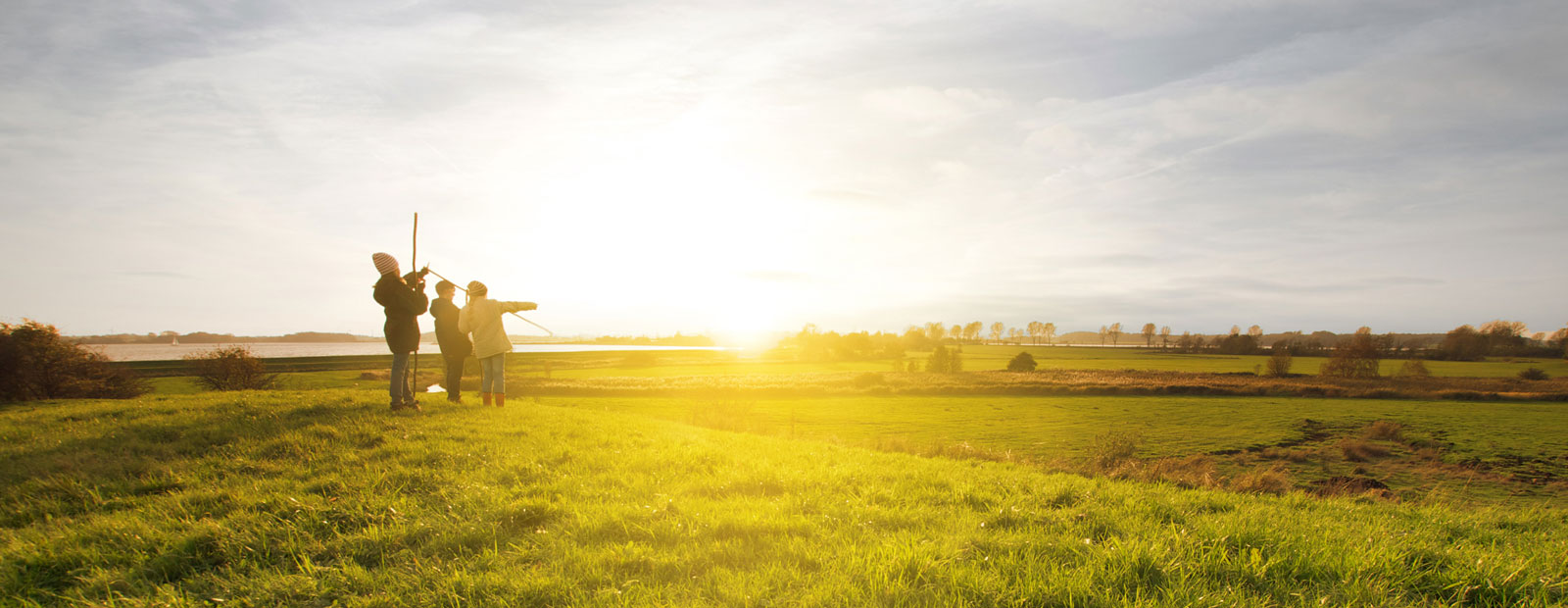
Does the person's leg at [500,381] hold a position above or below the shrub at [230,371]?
above

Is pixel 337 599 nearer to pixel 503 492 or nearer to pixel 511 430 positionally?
pixel 503 492

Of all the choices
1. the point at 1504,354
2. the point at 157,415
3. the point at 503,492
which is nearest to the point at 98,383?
the point at 157,415

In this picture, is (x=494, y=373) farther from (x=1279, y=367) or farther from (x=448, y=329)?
(x=1279, y=367)

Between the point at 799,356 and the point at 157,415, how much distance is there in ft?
527

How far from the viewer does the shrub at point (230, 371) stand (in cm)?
4338

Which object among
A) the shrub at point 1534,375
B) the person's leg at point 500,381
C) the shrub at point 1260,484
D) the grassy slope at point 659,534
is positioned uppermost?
the person's leg at point 500,381

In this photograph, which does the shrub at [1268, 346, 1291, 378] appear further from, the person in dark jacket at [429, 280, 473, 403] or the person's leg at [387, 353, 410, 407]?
the person's leg at [387, 353, 410, 407]

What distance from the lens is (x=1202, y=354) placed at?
504 feet

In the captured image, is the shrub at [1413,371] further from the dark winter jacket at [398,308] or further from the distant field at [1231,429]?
the dark winter jacket at [398,308]

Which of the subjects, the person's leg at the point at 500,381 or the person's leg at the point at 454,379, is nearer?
the person's leg at the point at 454,379

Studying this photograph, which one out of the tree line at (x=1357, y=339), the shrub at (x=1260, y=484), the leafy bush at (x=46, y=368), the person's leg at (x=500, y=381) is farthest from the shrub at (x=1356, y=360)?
the leafy bush at (x=46, y=368)

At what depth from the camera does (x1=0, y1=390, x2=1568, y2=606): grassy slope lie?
12.1 ft

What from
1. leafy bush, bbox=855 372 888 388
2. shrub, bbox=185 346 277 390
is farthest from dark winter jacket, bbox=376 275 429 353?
leafy bush, bbox=855 372 888 388

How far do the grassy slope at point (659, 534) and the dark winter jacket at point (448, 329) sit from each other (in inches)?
204
